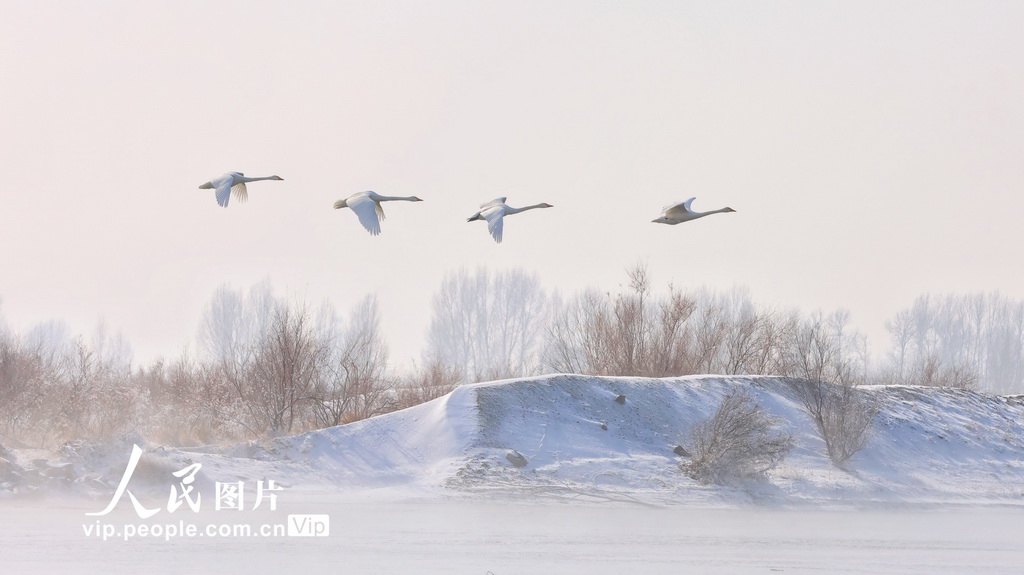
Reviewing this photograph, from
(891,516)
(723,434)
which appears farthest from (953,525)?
(723,434)

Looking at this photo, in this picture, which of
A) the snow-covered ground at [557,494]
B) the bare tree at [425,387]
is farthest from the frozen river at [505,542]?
the bare tree at [425,387]

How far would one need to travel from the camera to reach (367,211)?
16.4m

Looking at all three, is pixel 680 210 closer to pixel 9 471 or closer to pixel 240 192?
pixel 240 192

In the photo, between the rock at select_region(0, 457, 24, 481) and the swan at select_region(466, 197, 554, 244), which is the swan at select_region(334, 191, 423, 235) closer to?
the swan at select_region(466, 197, 554, 244)

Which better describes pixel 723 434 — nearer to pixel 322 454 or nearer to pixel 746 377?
pixel 746 377

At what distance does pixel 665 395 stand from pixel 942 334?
58826 millimetres

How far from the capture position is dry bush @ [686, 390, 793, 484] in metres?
23.4

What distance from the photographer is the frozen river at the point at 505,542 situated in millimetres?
13883

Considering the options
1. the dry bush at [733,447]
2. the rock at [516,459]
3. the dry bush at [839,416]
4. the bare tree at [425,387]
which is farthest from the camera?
the bare tree at [425,387]

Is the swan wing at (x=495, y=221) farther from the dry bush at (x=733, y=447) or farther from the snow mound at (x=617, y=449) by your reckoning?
the dry bush at (x=733, y=447)

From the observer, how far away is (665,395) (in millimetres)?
26906

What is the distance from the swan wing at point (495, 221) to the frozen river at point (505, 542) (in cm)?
411

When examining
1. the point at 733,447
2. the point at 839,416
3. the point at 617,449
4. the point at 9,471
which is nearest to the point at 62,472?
the point at 9,471

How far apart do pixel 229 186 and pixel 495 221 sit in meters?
3.72
